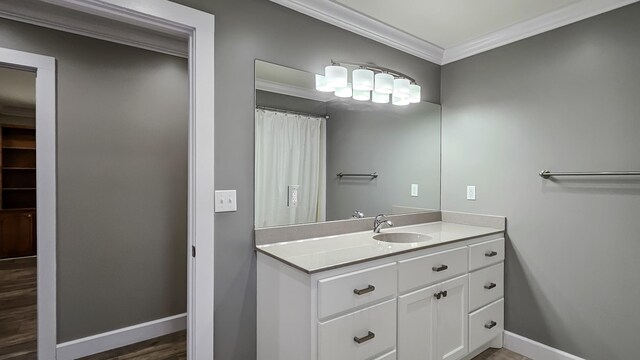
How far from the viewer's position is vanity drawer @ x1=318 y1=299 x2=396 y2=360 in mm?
1308

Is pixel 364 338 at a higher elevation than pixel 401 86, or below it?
below

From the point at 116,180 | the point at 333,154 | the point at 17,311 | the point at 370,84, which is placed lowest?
the point at 17,311

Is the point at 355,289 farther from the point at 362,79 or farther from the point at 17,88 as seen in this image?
the point at 17,88

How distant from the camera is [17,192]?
16.9 ft

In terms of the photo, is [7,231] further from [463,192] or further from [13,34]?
[463,192]

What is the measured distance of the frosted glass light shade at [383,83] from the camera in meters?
2.17

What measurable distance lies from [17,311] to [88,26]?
2.76 metres

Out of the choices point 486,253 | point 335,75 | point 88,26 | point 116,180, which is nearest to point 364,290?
point 486,253

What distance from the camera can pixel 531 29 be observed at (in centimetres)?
213

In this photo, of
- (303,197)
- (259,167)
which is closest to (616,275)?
(303,197)

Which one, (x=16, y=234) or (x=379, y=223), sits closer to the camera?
(x=379, y=223)

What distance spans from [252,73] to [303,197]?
81cm

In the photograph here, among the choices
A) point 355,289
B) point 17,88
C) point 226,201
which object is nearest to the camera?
point 355,289

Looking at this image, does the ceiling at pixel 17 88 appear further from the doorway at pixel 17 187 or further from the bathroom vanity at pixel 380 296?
the bathroom vanity at pixel 380 296
